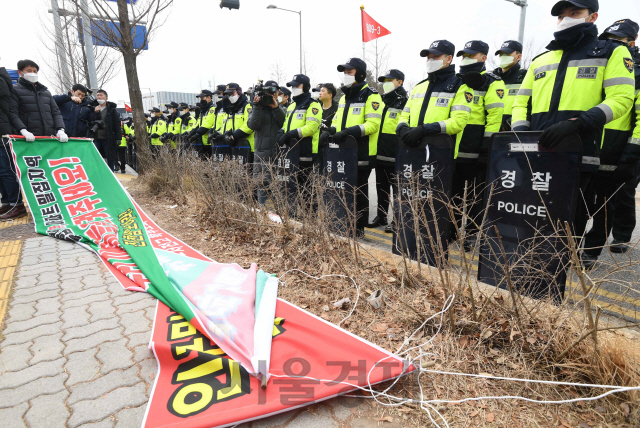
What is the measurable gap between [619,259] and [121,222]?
5909 millimetres

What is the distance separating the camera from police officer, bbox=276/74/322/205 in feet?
18.7

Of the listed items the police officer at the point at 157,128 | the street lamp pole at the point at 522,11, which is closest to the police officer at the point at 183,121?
the police officer at the point at 157,128

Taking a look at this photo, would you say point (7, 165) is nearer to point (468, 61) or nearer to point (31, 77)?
point (31, 77)

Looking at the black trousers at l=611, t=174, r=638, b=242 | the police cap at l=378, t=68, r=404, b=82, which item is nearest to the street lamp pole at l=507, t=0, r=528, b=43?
the police cap at l=378, t=68, r=404, b=82

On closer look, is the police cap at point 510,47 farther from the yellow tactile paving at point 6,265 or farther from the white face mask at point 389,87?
the yellow tactile paving at point 6,265

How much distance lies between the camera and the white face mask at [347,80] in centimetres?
516

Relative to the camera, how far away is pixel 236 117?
7.62m

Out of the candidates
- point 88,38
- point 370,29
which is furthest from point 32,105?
point 370,29

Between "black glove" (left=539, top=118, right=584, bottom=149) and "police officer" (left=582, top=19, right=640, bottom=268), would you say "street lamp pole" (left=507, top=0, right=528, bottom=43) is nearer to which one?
"police officer" (left=582, top=19, right=640, bottom=268)

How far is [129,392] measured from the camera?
200 cm

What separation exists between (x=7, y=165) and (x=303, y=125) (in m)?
4.67

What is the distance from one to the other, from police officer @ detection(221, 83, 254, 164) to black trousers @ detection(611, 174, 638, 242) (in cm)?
573

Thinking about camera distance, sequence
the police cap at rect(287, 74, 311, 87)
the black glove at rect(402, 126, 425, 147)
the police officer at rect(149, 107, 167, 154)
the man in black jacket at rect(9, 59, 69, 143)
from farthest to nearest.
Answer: the police officer at rect(149, 107, 167, 154)
the police cap at rect(287, 74, 311, 87)
the man in black jacket at rect(9, 59, 69, 143)
the black glove at rect(402, 126, 425, 147)

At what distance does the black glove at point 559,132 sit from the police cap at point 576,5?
0.98 metres
